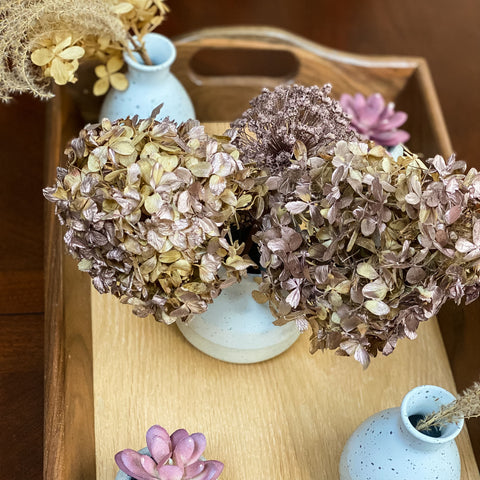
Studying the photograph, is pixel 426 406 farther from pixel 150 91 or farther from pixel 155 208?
pixel 150 91

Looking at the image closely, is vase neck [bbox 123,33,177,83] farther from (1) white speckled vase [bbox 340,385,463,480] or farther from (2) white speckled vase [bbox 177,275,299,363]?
(1) white speckled vase [bbox 340,385,463,480]

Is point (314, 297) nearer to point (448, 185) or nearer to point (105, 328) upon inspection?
point (448, 185)

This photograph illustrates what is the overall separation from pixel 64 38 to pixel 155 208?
348 mm

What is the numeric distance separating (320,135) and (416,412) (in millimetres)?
287

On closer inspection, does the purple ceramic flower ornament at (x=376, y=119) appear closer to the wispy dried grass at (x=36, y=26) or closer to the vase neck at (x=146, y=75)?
the vase neck at (x=146, y=75)

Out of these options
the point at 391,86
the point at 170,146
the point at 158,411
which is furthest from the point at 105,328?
the point at 391,86

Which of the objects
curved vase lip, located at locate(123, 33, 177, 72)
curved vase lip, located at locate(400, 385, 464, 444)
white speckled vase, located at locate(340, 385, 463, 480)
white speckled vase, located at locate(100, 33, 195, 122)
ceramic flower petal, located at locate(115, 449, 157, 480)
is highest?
curved vase lip, located at locate(123, 33, 177, 72)

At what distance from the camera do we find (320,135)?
28.2 inches

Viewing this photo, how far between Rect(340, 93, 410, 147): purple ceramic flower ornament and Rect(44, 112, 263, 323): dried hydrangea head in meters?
0.46

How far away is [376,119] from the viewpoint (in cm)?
111

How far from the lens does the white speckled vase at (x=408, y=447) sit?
0.69 meters

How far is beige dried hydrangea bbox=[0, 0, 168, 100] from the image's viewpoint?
784mm

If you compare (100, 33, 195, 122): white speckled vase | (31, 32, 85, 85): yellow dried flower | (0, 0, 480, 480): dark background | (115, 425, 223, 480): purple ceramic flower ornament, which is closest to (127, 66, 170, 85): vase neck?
(100, 33, 195, 122): white speckled vase

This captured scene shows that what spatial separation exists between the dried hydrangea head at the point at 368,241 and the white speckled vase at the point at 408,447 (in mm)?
80
